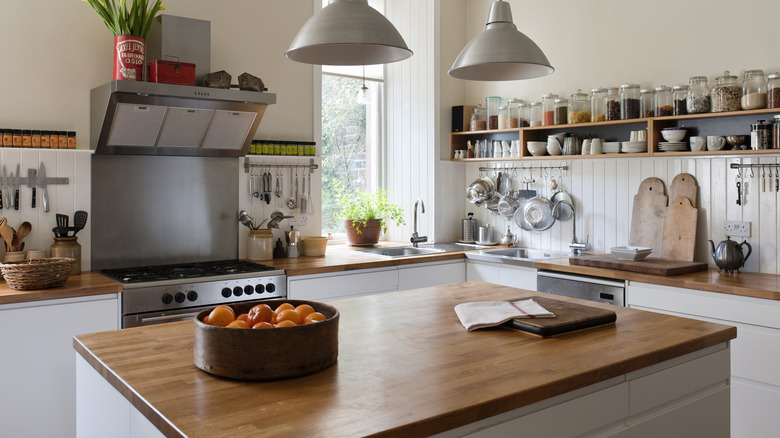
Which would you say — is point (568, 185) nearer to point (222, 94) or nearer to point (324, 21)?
point (222, 94)

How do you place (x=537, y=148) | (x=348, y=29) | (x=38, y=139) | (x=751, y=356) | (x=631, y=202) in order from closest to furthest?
(x=348, y=29) → (x=751, y=356) → (x=38, y=139) → (x=631, y=202) → (x=537, y=148)

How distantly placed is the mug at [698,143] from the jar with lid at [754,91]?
29 cm

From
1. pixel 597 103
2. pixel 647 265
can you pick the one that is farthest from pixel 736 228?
pixel 597 103

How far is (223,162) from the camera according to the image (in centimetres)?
427

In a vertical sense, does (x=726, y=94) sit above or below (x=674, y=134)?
above

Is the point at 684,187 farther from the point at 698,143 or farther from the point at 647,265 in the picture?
the point at 647,265

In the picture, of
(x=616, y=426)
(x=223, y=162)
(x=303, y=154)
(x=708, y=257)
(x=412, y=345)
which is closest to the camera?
(x=616, y=426)

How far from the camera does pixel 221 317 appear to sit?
1.78 m

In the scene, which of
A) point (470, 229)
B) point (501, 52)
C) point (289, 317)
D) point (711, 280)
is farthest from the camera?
point (470, 229)

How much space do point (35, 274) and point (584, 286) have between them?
306cm

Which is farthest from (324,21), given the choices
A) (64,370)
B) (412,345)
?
(64,370)

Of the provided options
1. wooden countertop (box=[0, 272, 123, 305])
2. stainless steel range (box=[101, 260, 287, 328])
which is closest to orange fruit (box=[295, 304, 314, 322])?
stainless steel range (box=[101, 260, 287, 328])

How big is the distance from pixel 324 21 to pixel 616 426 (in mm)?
1617

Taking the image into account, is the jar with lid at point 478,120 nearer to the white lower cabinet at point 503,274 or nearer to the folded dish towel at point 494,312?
the white lower cabinet at point 503,274
